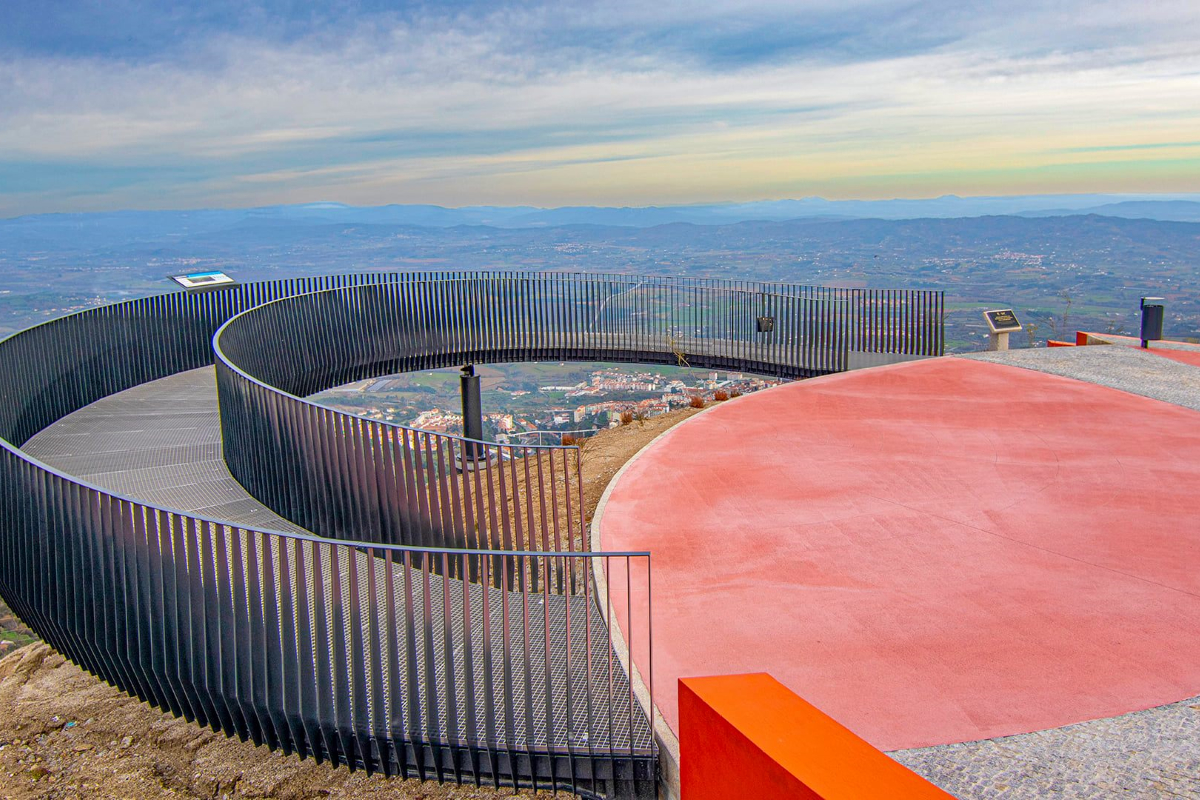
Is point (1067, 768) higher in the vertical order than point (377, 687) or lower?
lower

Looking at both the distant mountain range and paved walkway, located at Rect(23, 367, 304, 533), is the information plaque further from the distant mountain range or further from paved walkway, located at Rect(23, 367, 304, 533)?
the distant mountain range

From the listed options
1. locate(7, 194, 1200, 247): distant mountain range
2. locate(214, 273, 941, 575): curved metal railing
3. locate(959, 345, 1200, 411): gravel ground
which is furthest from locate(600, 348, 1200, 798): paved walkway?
locate(7, 194, 1200, 247): distant mountain range

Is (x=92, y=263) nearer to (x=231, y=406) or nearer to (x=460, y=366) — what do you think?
(x=460, y=366)

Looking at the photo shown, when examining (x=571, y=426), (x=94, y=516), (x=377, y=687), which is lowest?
(x=571, y=426)

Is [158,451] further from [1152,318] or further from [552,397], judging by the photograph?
[552,397]

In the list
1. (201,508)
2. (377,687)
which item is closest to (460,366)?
(201,508)

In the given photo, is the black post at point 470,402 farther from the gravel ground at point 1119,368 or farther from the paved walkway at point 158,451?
the gravel ground at point 1119,368

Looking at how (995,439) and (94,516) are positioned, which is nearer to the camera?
(94,516)
